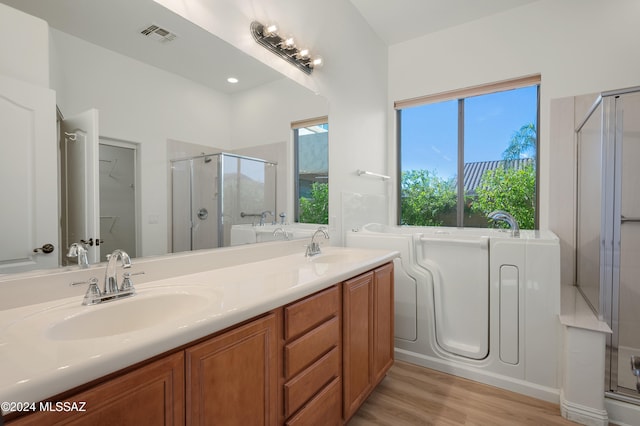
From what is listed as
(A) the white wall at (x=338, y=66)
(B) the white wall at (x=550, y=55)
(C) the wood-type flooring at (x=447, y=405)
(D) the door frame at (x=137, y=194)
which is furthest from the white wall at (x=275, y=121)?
(B) the white wall at (x=550, y=55)

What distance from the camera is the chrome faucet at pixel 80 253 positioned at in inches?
40.3

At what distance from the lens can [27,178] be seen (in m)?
0.95

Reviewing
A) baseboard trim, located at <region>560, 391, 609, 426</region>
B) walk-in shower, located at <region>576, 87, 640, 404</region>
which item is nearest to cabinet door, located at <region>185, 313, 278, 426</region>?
baseboard trim, located at <region>560, 391, 609, 426</region>

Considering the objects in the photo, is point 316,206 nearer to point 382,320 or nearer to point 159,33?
point 382,320

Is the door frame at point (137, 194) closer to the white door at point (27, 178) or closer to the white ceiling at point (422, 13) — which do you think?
the white door at point (27, 178)

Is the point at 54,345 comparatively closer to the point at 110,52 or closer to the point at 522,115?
the point at 110,52

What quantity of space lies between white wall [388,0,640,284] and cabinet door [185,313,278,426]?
8.83 ft

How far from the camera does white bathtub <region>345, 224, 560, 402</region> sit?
6.31 feet

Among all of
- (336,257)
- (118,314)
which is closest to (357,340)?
(336,257)

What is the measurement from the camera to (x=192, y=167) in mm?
1428

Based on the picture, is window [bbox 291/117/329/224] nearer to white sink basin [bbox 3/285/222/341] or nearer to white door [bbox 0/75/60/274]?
white sink basin [bbox 3/285/222/341]

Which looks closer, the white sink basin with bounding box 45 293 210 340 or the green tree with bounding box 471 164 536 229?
the white sink basin with bounding box 45 293 210 340

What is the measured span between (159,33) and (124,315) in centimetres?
113

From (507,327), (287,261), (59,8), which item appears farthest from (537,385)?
(59,8)
